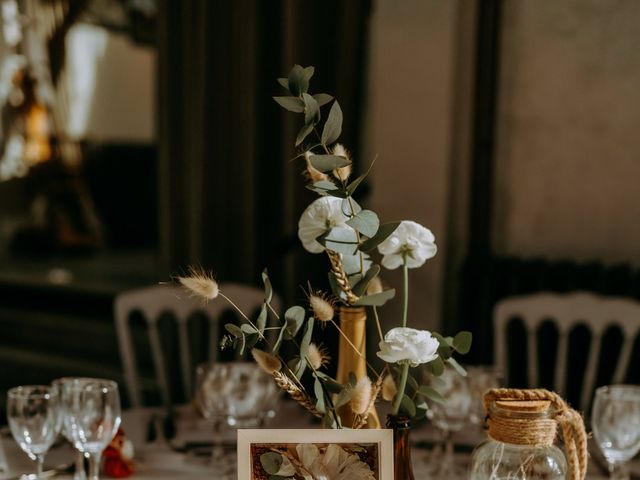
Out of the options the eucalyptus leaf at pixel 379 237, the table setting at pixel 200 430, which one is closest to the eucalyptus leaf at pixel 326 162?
the eucalyptus leaf at pixel 379 237

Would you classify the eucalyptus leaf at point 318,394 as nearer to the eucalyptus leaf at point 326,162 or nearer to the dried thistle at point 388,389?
the dried thistle at point 388,389

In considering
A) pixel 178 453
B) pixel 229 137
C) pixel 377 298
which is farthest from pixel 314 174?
pixel 229 137

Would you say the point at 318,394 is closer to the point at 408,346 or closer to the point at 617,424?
the point at 408,346

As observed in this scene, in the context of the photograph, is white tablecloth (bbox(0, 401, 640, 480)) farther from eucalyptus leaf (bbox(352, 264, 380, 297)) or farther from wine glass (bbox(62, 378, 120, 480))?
eucalyptus leaf (bbox(352, 264, 380, 297))

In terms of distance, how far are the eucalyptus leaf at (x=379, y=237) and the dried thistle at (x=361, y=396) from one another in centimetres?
17

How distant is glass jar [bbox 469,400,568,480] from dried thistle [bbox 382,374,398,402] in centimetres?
14

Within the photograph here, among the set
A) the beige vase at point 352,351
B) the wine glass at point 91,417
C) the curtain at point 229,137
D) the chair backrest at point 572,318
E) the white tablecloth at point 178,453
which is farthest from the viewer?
the curtain at point 229,137

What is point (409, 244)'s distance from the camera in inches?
44.3

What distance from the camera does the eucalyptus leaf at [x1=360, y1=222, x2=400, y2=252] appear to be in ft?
3.55

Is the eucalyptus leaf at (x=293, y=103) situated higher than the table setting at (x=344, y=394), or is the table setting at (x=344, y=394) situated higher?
the eucalyptus leaf at (x=293, y=103)

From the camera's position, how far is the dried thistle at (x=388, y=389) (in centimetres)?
115

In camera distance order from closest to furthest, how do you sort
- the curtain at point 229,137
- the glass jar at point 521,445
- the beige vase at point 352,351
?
the glass jar at point 521,445, the beige vase at point 352,351, the curtain at point 229,137

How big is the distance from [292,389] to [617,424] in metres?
0.64

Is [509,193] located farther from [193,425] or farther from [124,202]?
[124,202]
